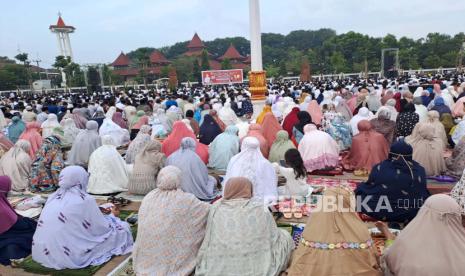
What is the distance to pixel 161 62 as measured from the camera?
132 feet

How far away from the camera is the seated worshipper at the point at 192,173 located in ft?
14.6

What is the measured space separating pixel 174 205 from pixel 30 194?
3.40 meters

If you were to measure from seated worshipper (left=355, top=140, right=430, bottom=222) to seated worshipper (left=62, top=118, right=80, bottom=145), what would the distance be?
606 cm

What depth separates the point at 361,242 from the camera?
2.44 m

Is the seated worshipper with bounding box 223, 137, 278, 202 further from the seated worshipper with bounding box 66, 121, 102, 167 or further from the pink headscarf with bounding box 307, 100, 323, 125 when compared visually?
the pink headscarf with bounding box 307, 100, 323, 125

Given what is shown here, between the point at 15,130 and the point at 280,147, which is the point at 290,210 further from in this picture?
the point at 15,130

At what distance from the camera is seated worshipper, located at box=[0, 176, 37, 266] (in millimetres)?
3287

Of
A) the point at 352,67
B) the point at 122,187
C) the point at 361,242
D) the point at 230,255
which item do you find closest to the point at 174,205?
the point at 230,255

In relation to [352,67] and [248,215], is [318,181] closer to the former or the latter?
[248,215]

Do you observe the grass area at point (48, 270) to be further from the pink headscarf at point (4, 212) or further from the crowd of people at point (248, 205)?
the pink headscarf at point (4, 212)

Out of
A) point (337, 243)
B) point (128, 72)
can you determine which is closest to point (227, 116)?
point (337, 243)

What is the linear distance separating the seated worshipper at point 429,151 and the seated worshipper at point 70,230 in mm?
3846

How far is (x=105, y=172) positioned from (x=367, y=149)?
3535 millimetres

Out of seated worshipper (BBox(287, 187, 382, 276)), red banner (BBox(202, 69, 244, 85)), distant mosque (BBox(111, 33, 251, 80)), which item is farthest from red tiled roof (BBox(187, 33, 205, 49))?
seated worshipper (BBox(287, 187, 382, 276))
